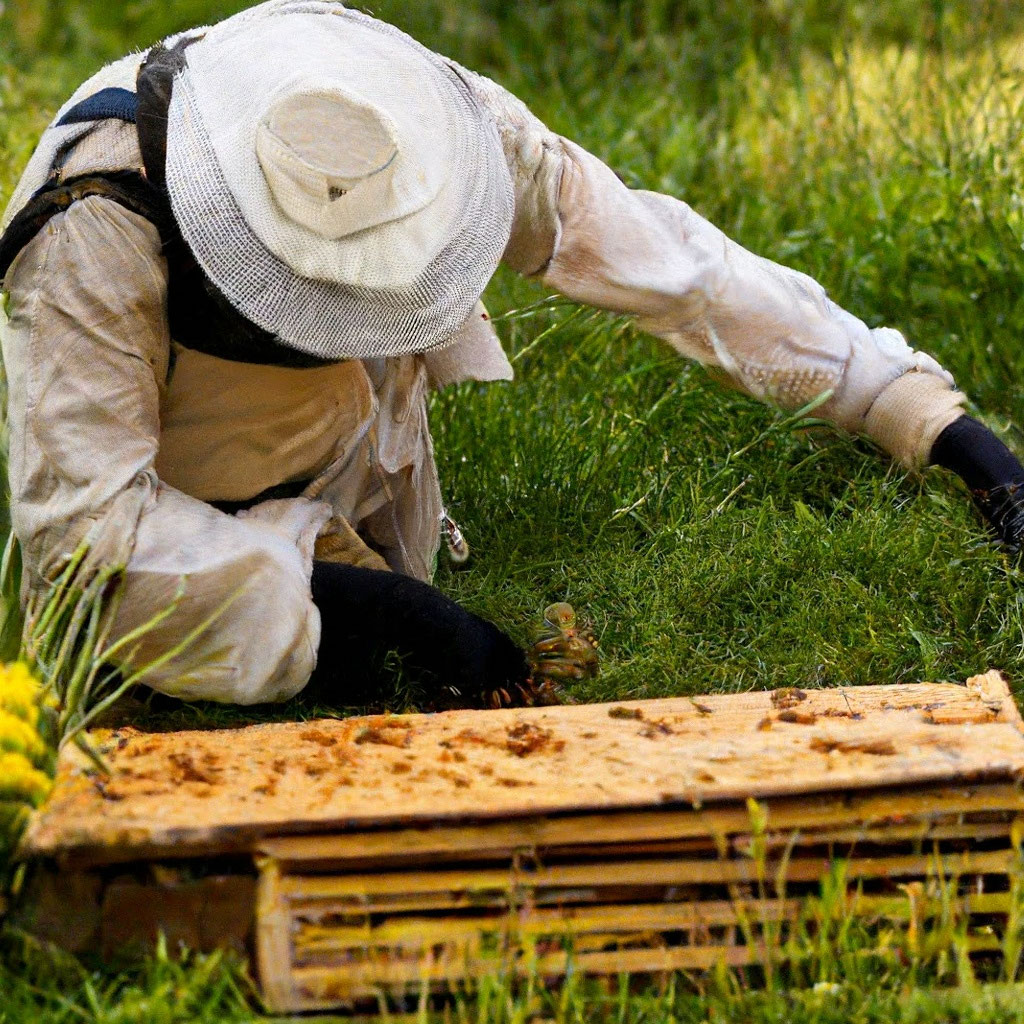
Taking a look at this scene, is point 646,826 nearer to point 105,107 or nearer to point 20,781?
point 20,781

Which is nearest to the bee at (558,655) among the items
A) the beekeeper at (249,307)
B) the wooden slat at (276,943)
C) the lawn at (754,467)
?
the lawn at (754,467)

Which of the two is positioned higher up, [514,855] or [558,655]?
[514,855]

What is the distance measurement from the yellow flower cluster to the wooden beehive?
44 mm

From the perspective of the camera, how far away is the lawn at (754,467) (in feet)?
7.74

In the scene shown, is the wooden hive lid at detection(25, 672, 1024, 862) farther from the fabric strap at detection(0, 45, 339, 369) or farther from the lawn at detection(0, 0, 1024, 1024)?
the fabric strap at detection(0, 45, 339, 369)

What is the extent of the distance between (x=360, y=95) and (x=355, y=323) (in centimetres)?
39

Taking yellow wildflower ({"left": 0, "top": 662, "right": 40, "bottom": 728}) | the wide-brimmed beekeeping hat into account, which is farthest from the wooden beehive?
the wide-brimmed beekeeping hat

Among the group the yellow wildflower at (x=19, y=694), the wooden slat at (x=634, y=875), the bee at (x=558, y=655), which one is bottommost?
the bee at (x=558, y=655)

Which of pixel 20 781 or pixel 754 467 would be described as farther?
pixel 754 467

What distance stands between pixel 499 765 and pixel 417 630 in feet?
2.00

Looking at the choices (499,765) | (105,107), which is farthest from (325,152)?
(499,765)

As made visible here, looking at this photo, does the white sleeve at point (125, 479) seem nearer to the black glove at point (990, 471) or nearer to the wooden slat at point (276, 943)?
the wooden slat at point (276, 943)

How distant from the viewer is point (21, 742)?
7.98 ft

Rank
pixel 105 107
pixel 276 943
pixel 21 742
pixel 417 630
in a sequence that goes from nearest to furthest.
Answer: pixel 276 943, pixel 21 742, pixel 105 107, pixel 417 630
